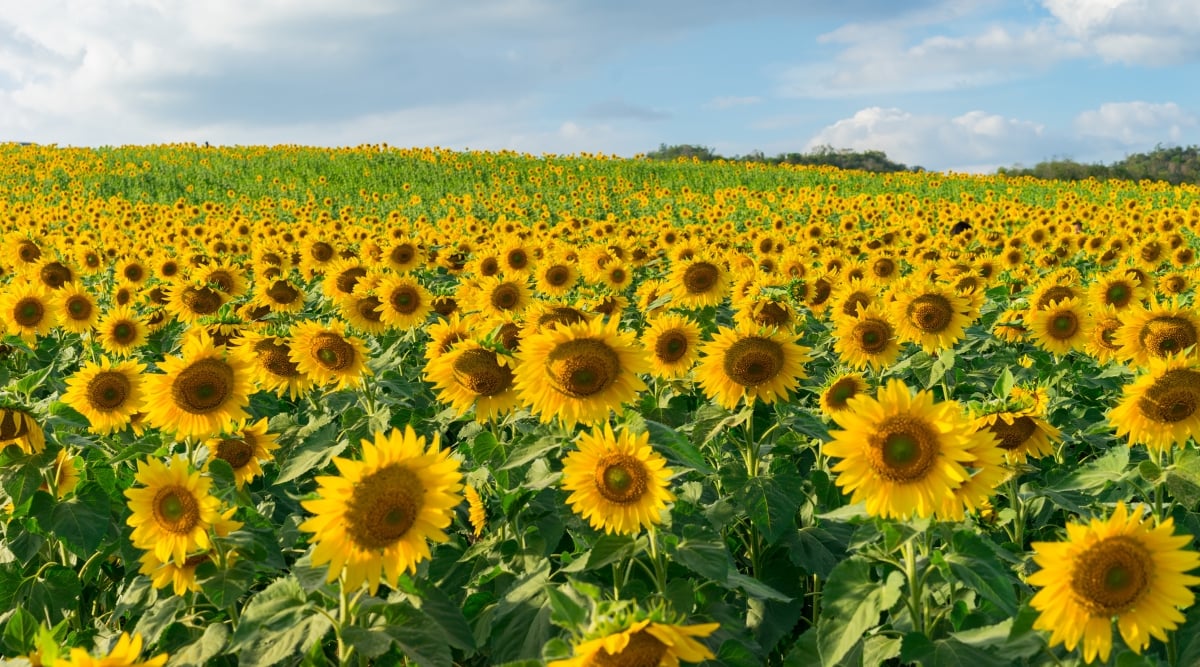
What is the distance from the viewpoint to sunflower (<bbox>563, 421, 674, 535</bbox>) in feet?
10.5

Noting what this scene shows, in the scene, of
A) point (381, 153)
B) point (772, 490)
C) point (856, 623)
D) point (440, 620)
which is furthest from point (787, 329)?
point (381, 153)

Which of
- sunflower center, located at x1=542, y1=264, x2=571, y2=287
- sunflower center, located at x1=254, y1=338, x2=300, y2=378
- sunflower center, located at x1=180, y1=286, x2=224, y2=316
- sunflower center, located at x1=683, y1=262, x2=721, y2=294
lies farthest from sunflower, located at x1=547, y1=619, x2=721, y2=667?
sunflower center, located at x1=180, y1=286, x2=224, y2=316

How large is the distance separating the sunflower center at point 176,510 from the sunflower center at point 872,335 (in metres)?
4.01

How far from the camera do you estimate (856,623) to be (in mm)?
3064

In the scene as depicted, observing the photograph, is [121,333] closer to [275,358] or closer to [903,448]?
[275,358]

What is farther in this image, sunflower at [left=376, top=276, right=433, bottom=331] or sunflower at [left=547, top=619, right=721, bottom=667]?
sunflower at [left=376, top=276, right=433, bottom=331]

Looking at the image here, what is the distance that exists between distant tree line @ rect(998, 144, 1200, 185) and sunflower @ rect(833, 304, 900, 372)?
45420mm

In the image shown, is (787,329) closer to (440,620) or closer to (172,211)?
(440,620)

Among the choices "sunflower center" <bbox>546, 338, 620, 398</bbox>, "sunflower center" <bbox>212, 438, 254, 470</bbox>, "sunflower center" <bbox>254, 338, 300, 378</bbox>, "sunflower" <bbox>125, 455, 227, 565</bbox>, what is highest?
"sunflower center" <bbox>546, 338, 620, 398</bbox>

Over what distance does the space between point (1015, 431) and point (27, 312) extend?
777 cm

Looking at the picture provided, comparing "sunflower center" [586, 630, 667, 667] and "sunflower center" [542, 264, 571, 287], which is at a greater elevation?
"sunflower center" [542, 264, 571, 287]

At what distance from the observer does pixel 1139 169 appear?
55375 millimetres

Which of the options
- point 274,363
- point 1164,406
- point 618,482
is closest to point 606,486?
point 618,482

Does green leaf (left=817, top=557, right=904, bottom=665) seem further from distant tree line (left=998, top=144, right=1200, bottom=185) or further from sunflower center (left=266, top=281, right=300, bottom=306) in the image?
distant tree line (left=998, top=144, right=1200, bottom=185)
